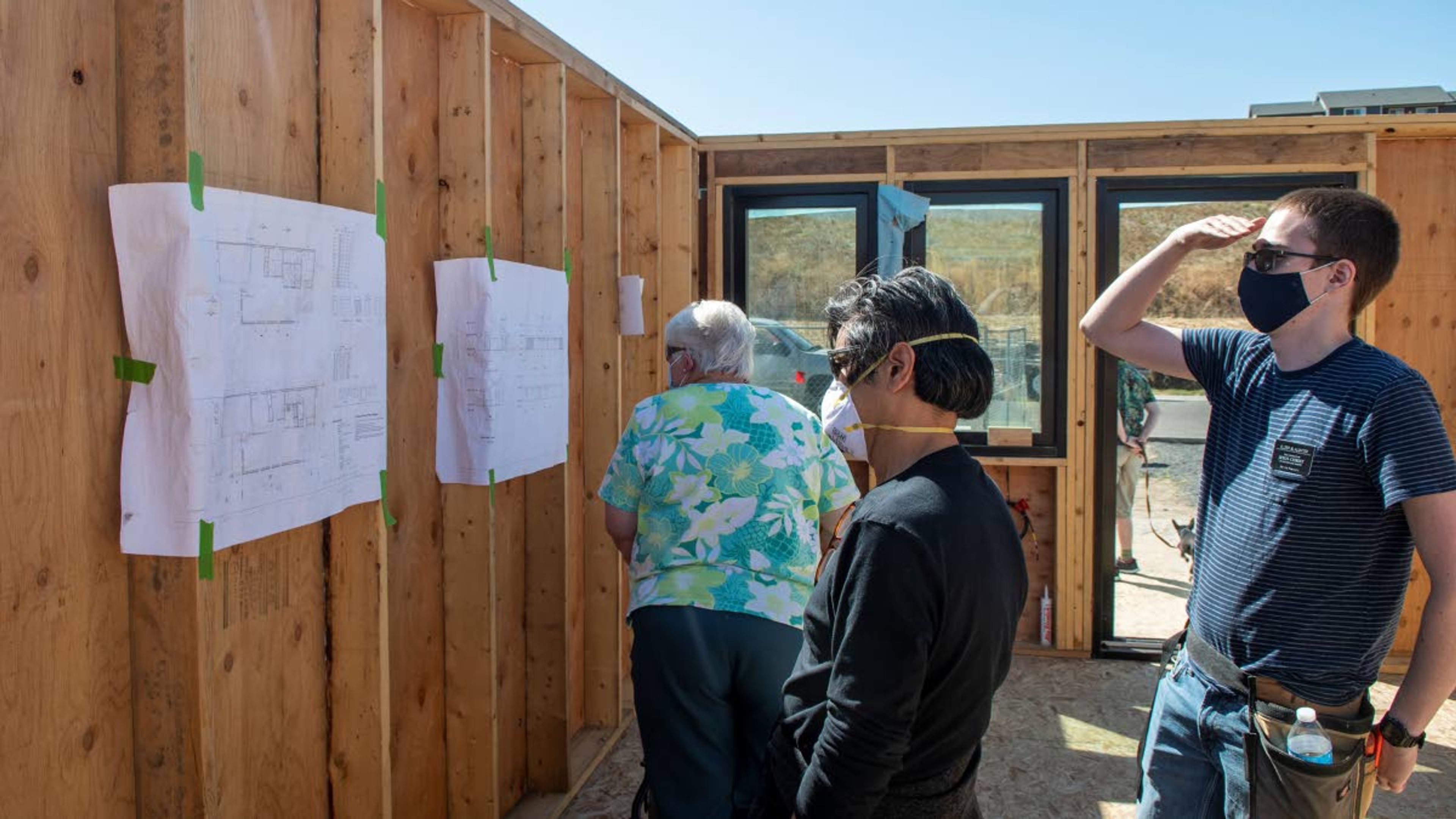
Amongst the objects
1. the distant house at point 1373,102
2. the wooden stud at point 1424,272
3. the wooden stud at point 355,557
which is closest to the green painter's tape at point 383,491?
the wooden stud at point 355,557

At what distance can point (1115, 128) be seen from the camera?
4.74 metres

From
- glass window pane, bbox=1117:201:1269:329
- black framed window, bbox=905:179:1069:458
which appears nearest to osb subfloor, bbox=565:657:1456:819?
black framed window, bbox=905:179:1069:458

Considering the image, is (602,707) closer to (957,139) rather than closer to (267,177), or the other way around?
(267,177)

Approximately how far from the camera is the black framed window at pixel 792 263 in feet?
16.5

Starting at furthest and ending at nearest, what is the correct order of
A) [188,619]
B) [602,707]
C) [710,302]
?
[602,707], [710,302], [188,619]

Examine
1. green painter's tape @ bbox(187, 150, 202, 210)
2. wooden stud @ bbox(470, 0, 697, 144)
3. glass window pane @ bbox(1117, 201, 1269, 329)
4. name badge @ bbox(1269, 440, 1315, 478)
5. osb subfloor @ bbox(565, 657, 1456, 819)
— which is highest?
glass window pane @ bbox(1117, 201, 1269, 329)

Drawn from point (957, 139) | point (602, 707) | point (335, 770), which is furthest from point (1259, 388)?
point (957, 139)

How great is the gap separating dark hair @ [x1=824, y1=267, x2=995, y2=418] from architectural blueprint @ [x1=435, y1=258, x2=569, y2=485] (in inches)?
58.8

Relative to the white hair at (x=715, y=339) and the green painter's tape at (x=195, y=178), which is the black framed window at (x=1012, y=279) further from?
the green painter's tape at (x=195, y=178)

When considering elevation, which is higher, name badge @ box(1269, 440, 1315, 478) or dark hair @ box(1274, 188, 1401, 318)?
dark hair @ box(1274, 188, 1401, 318)

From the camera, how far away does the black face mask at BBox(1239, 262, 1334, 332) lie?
1822mm

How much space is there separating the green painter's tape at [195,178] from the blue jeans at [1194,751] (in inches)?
79.1

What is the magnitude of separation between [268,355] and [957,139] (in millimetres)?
3862

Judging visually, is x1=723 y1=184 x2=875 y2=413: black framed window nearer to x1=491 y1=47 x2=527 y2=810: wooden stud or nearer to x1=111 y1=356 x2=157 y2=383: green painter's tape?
x1=491 y1=47 x2=527 y2=810: wooden stud
